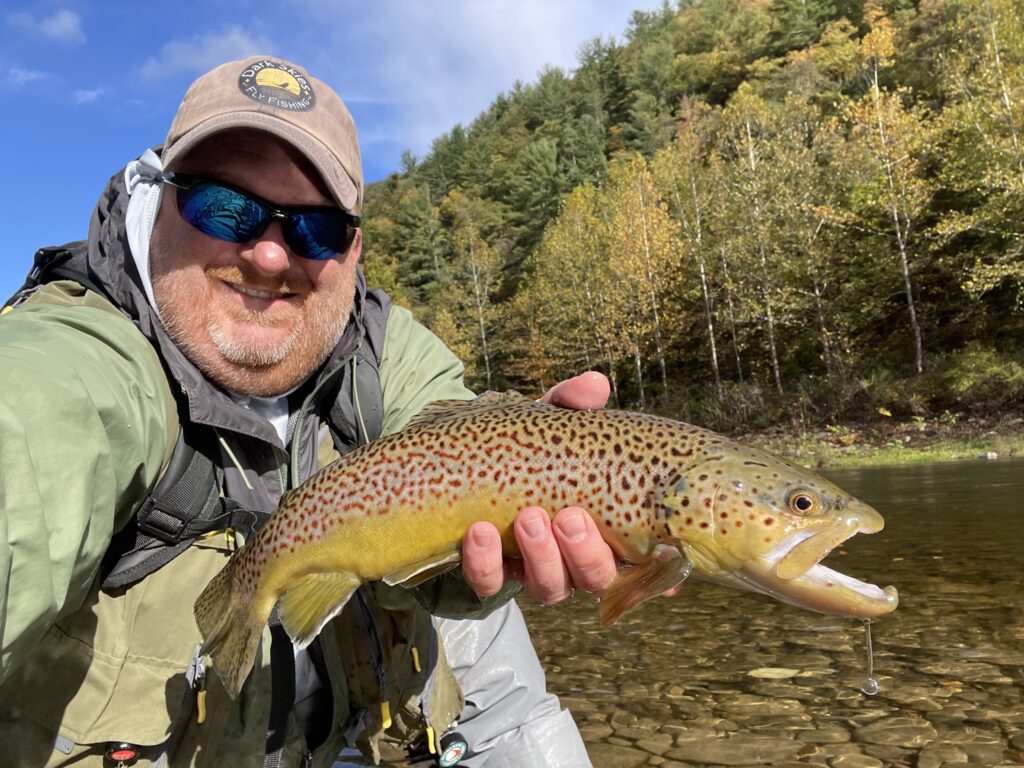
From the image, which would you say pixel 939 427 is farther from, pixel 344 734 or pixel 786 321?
pixel 344 734

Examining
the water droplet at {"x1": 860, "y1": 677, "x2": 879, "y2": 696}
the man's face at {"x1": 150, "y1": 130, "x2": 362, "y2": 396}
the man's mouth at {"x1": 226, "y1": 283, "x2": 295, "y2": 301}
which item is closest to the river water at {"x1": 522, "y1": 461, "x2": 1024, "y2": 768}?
the water droplet at {"x1": 860, "y1": 677, "x2": 879, "y2": 696}

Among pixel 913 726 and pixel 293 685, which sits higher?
pixel 293 685

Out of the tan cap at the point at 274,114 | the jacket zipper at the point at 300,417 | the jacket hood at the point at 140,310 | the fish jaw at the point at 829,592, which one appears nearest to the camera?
the fish jaw at the point at 829,592

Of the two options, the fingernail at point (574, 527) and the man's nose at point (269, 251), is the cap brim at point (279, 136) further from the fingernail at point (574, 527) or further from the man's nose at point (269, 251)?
the fingernail at point (574, 527)

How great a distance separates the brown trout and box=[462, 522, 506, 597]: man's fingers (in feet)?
0.18

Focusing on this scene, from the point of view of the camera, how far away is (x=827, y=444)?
22.2 m

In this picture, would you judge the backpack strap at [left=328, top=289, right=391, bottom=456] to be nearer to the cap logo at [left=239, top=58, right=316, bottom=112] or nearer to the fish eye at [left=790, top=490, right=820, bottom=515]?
the cap logo at [left=239, top=58, right=316, bottom=112]

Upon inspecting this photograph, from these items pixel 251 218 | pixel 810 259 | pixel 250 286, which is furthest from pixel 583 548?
pixel 810 259

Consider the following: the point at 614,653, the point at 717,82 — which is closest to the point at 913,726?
the point at 614,653

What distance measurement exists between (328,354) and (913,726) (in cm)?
369

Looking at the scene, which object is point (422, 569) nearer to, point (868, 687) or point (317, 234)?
point (317, 234)

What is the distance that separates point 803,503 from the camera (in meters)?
2.34

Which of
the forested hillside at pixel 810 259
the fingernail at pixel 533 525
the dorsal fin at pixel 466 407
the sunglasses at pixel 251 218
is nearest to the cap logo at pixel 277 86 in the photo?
the sunglasses at pixel 251 218

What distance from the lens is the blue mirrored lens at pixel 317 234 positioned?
9.98 feet
